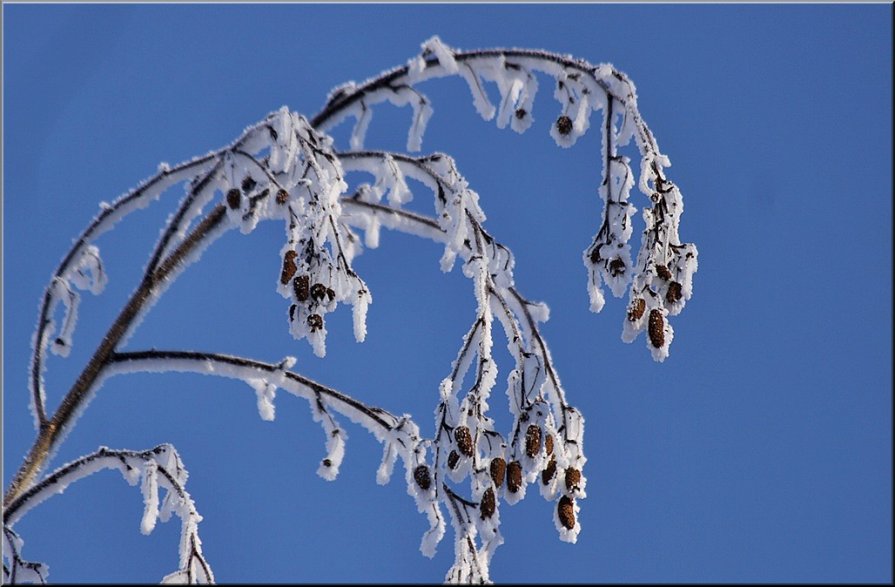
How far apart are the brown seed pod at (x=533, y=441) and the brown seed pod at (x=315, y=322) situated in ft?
1.92

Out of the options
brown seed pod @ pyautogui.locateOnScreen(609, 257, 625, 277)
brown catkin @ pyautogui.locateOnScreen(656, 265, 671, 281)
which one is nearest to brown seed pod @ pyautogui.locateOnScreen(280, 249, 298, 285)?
brown seed pod @ pyautogui.locateOnScreen(609, 257, 625, 277)

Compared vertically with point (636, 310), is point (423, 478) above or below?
below

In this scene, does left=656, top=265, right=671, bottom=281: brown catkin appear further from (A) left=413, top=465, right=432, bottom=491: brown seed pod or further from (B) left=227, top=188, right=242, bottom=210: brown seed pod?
(B) left=227, top=188, right=242, bottom=210: brown seed pod

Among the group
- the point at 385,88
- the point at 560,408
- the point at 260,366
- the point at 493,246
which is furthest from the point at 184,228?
the point at 560,408

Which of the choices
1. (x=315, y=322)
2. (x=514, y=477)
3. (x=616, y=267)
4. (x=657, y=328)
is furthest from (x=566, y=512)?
(x=315, y=322)

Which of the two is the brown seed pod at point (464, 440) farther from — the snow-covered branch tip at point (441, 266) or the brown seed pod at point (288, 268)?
the brown seed pod at point (288, 268)

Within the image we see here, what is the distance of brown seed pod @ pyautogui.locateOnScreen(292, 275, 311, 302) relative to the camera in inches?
102

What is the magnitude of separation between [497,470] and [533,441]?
13cm

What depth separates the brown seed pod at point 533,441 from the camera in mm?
2582

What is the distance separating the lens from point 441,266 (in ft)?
11.3

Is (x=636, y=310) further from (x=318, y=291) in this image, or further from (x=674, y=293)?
(x=318, y=291)

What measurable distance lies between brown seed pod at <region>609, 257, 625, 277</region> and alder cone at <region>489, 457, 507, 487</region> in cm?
59

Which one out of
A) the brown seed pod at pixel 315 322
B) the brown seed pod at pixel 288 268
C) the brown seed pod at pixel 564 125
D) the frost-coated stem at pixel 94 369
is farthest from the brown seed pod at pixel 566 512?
the frost-coated stem at pixel 94 369

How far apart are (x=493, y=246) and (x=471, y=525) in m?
0.76
